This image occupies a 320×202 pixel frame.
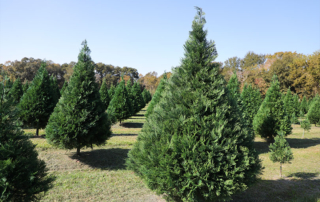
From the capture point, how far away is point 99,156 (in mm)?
10492

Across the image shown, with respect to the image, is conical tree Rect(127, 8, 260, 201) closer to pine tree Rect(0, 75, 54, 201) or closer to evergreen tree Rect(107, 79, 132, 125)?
pine tree Rect(0, 75, 54, 201)

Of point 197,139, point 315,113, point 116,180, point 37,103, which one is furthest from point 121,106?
point 315,113

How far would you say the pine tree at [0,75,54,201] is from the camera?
3.74 metres

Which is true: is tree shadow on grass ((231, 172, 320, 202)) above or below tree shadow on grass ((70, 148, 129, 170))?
below

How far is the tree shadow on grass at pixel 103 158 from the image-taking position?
9533 mm

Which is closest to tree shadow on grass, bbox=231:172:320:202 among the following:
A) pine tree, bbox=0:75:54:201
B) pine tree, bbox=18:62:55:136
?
pine tree, bbox=0:75:54:201

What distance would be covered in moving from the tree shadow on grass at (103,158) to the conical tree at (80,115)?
3.16ft

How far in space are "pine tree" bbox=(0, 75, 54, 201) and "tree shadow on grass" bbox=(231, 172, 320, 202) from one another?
531 cm

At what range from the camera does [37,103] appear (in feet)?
→ 41.7

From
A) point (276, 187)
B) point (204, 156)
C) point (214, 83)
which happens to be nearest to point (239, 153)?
point (204, 156)

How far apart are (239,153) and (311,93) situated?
193 feet

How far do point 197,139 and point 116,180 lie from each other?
4.76 m

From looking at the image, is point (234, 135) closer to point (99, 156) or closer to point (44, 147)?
point (99, 156)

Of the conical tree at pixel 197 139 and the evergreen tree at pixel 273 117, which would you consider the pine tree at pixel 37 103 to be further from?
the evergreen tree at pixel 273 117
